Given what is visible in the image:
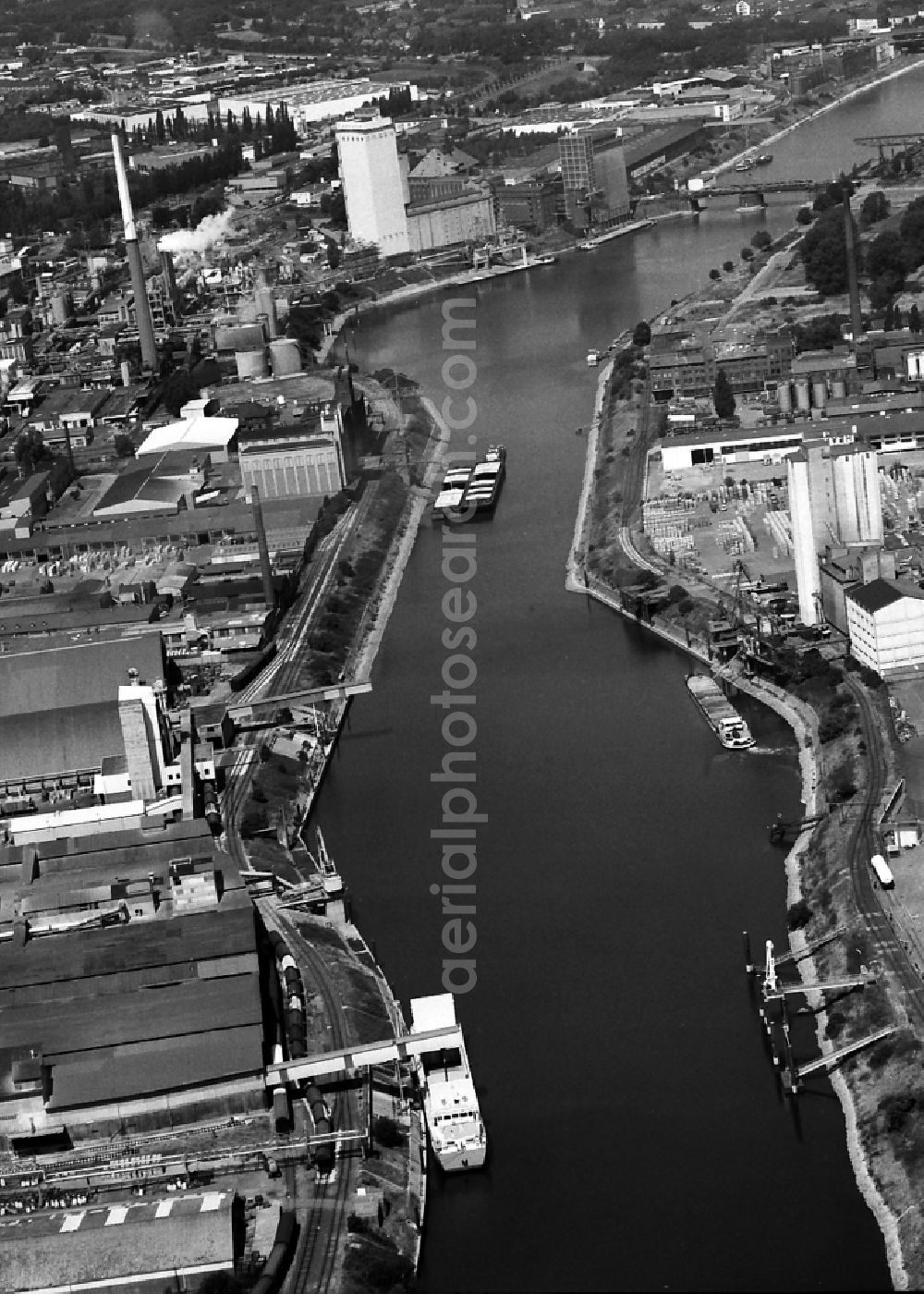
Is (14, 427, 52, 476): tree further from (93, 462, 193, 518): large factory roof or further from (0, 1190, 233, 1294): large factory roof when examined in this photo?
(0, 1190, 233, 1294): large factory roof

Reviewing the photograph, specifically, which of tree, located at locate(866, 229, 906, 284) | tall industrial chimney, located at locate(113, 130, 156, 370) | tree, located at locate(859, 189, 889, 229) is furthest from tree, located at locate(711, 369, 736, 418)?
tree, located at locate(859, 189, 889, 229)

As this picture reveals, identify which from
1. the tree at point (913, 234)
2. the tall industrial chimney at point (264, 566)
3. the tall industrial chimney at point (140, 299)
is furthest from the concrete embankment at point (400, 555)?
the tree at point (913, 234)

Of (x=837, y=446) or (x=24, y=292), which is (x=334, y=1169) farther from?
(x=24, y=292)

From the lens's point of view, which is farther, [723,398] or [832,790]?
[723,398]

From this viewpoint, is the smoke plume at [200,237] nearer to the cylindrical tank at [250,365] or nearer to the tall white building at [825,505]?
the cylindrical tank at [250,365]

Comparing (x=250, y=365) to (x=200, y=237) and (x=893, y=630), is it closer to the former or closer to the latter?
(x=200, y=237)

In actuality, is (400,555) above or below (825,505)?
below

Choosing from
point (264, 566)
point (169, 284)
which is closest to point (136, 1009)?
point (264, 566)
